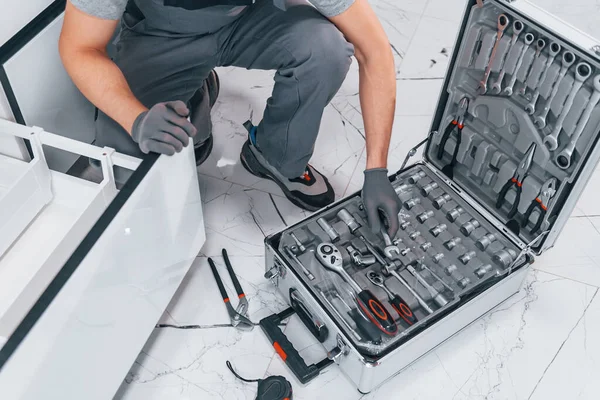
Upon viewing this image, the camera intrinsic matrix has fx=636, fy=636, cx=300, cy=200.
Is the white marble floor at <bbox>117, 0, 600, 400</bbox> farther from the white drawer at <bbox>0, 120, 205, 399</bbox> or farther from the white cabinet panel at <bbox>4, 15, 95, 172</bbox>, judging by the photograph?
the white cabinet panel at <bbox>4, 15, 95, 172</bbox>

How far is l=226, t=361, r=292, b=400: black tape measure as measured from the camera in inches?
Result: 50.0

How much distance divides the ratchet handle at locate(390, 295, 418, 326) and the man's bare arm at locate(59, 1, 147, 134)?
623 mm

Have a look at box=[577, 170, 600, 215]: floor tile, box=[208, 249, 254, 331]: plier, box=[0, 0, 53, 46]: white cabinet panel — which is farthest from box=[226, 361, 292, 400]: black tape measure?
box=[577, 170, 600, 215]: floor tile

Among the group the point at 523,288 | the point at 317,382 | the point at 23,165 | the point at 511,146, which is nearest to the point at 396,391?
the point at 317,382

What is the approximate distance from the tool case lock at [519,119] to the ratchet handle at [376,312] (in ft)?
1.08

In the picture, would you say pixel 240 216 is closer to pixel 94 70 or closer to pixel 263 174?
pixel 263 174

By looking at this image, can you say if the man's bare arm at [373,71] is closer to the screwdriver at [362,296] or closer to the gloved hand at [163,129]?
the screwdriver at [362,296]

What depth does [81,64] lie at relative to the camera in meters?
1.19

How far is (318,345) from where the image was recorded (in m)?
1.39

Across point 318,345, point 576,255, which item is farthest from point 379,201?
point 576,255

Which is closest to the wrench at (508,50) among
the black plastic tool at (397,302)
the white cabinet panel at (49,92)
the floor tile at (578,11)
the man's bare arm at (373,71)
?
the man's bare arm at (373,71)

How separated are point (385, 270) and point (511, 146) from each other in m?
0.37

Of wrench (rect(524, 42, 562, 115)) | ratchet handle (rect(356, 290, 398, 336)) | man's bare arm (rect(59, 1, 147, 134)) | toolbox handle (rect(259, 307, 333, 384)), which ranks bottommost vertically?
toolbox handle (rect(259, 307, 333, 384))

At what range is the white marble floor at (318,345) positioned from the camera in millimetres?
1320
